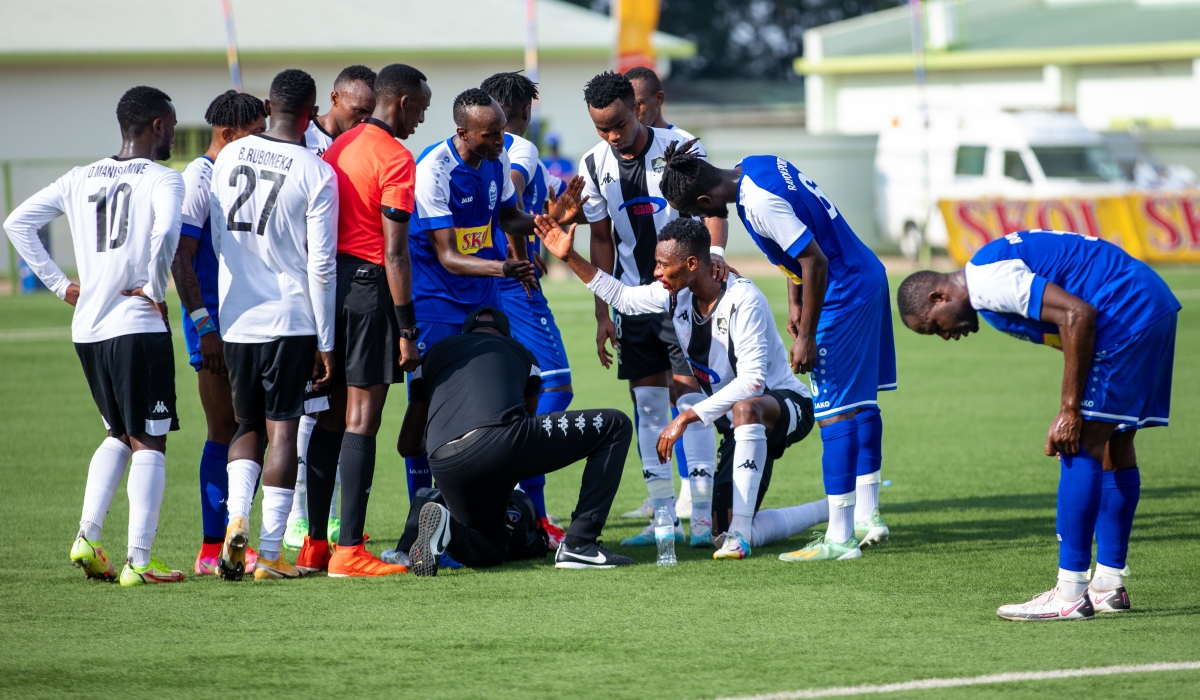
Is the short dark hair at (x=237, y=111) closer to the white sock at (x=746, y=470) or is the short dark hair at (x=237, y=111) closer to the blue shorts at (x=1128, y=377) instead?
the white sock at (x=746, y=470)

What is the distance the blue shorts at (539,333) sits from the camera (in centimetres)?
732

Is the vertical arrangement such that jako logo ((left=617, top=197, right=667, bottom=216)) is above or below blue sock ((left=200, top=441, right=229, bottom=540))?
above

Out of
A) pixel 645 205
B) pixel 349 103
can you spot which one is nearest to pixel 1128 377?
pixel 645 205

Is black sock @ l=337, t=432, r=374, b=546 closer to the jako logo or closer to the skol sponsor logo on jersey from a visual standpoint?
the skol sponsor logo on jersey

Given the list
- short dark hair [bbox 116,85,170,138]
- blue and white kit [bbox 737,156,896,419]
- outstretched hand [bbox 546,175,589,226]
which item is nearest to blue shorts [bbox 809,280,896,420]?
blue and white kit [bbox 737,156,896,419]

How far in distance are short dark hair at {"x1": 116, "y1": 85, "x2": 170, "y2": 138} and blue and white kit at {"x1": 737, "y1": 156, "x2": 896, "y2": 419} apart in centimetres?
277

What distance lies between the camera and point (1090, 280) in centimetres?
499

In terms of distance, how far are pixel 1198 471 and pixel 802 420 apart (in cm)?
339

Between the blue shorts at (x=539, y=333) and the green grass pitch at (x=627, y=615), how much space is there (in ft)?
3.15

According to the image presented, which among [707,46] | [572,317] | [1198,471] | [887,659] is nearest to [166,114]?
[887,659]

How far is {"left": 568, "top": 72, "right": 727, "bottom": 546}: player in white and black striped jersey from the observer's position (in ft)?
22.7

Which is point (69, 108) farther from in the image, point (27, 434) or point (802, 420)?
point (802, 420)

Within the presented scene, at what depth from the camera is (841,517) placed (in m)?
6.38

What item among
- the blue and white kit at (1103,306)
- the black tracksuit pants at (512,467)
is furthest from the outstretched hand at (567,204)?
the blue and white kit at (1103,306)
